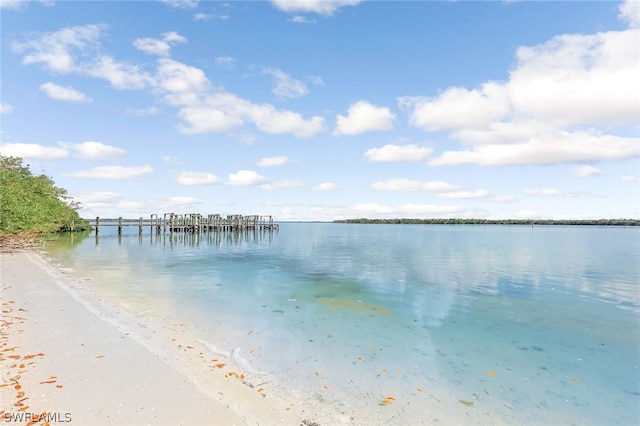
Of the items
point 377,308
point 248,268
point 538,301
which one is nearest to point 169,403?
point 377,308

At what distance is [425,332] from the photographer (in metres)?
9.76

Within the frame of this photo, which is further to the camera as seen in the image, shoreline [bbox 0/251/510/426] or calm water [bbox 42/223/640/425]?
calm water [bbox 42/223/640/425]

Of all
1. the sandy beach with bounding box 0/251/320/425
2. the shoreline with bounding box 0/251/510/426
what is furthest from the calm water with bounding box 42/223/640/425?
the sandy beach with bounding box 0/251/320/425

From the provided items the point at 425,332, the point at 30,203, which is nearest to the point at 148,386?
the point at 425,332

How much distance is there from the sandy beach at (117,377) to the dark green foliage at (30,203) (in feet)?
72.5

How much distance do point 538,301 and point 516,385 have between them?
9121mm

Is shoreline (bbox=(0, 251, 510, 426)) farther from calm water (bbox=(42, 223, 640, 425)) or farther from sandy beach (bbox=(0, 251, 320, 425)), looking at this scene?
calm water (bbox=(42, 223, 640, 425))

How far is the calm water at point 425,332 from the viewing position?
20.2 feet

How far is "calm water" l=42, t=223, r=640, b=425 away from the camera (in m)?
6.16

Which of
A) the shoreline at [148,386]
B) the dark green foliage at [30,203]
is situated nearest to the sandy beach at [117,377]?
the shoreline at [148,386]

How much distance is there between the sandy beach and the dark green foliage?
22.1 meters

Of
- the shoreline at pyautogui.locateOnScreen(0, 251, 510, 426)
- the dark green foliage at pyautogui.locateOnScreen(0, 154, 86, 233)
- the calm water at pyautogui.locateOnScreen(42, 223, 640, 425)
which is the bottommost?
the calm water at pyautogui.locateOnScreen(42, 223, 640, 425)

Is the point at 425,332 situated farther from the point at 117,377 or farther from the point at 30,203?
the point at 30,203

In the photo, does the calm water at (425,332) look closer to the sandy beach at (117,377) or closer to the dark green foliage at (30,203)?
the sandy beach at (117,377)
